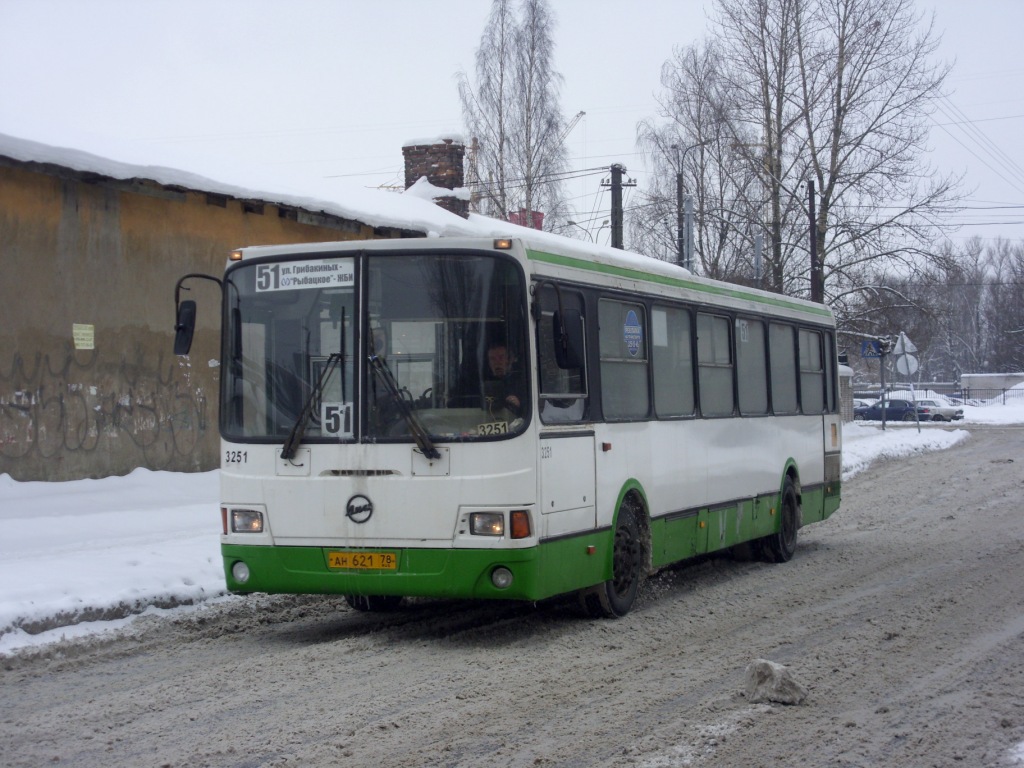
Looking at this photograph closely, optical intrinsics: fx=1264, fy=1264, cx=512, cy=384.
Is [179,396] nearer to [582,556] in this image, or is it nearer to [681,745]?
[582,556]

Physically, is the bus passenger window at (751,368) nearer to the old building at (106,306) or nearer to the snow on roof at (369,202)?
the snow on roof at (369,202)

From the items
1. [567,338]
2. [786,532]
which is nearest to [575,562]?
[567,338]

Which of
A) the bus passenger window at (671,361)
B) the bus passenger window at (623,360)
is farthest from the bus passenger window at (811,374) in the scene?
the bus passenger window at (623,360)

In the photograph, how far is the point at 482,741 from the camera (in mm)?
6035

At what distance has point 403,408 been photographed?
27.4 ft

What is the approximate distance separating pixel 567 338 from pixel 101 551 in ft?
18.8

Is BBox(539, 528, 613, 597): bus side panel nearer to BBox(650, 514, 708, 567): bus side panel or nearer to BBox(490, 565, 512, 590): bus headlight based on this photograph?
BBox(490, 565, 512, 590): bus headlight

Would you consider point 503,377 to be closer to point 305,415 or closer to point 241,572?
point 305,415

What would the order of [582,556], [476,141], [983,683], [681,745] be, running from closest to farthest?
1. [681,745]
2. [983,683]
3. [582,556]
4. [476,141]

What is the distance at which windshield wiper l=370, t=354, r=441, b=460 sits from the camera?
8242 millimetres

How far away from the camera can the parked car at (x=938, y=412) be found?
2319 inches

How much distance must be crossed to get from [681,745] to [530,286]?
355 centimetres

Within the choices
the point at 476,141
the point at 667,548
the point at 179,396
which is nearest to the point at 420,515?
the point at 667,548

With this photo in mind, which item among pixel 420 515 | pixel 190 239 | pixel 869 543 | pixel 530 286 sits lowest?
pixel 869 543
